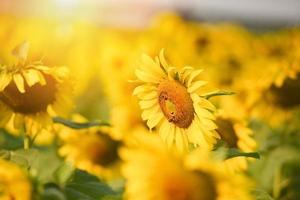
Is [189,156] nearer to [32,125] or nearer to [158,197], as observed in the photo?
[158,197]

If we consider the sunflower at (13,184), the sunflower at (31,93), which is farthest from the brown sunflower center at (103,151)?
the sunflower at (13,184)

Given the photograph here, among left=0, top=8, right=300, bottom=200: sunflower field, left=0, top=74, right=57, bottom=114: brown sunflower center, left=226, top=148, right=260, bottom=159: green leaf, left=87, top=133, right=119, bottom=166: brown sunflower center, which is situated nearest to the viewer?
left=226, top=148, right=260, bottom=159: green leaf

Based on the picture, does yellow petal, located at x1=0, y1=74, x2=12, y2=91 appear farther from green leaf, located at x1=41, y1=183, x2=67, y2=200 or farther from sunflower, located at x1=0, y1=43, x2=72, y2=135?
green leaf, located at x1=41, y1=183, x2=67, y2=200

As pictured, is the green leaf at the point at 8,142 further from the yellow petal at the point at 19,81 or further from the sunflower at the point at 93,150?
the sunflower at the point at 93,150

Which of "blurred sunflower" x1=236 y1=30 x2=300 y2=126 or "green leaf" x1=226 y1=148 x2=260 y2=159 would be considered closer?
"green leaf" x1=226 y1=148 x2=260 y2=159

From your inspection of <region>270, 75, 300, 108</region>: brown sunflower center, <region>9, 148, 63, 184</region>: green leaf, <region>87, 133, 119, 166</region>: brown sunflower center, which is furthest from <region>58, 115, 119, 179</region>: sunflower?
<region>9, 148, 63, 184</region>: green leaf

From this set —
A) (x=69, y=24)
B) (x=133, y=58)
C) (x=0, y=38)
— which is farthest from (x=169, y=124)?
(x=69, y=24)
